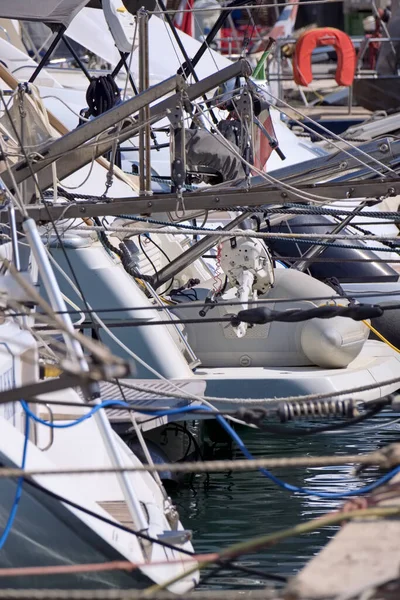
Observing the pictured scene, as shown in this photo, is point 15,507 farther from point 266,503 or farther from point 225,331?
point 225,331

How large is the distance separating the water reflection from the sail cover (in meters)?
3.82

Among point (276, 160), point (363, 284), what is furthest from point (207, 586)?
point (276, 160)

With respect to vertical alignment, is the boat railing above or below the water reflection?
above

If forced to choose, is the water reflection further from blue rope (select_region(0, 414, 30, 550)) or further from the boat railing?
the boat railing

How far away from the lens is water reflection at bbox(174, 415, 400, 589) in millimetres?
6066

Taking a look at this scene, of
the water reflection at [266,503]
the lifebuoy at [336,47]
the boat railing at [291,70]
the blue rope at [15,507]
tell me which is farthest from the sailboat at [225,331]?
the lifebuoy at [336,47]

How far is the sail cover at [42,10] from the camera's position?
350 inches

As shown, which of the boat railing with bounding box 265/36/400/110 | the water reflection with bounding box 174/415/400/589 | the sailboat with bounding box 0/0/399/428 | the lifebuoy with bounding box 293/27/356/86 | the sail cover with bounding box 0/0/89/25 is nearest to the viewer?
the water reflection with bounding box 174/415/400/589

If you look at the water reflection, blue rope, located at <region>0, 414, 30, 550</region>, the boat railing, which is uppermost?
the boat railing

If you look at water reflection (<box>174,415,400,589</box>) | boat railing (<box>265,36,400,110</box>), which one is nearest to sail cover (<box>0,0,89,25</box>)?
water reflection (<box>174,415,400,589</box>)

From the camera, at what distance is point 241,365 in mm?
8344

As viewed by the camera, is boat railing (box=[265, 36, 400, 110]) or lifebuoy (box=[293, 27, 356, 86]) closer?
boat railing (box=[265, 36, 400, 110])

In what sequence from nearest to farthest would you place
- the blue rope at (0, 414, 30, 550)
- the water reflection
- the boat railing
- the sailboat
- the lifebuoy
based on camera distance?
the blue rope at (0, 414, 30, 550)
the water reflection
the sailboat
the boat railing
the lifebuoy

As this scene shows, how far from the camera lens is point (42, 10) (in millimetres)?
9297
